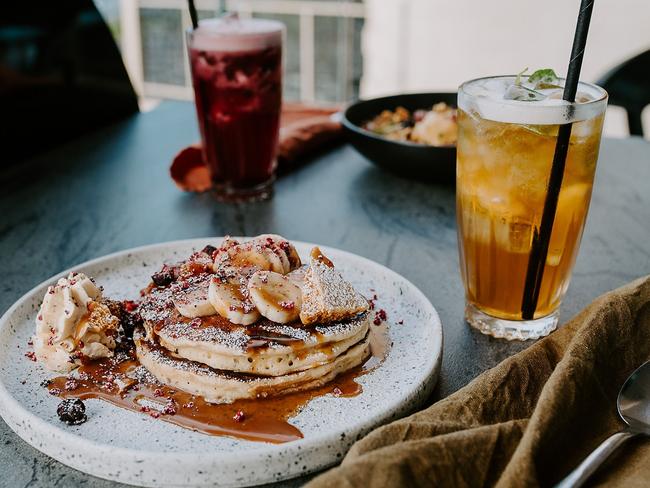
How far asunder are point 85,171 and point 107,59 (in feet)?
2.09

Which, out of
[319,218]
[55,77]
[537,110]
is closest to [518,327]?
[537,110]

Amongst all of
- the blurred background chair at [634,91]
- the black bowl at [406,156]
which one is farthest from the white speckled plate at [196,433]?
the blurred background chair at [634,91]

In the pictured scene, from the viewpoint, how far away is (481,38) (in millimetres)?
4785

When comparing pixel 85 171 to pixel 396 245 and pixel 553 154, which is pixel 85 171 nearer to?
pixel 396 245

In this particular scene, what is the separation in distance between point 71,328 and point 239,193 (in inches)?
37.8

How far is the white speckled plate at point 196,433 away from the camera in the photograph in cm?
95

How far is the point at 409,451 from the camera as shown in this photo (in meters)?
0.87

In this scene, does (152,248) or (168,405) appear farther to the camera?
(152,248)

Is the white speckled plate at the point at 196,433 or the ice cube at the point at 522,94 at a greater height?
the ice cube at the point at 522,94

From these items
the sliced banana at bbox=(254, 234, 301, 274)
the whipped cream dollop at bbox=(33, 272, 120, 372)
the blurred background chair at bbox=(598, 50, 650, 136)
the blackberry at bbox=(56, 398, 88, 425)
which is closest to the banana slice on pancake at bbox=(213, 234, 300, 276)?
the sliced banana at bbox=(254, 234, 301, 274)

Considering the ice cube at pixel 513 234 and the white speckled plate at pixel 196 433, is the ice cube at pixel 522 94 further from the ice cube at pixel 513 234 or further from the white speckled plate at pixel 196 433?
the white speckled plate at pixel 196 433

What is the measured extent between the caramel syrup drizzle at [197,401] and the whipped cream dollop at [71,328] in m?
0.03

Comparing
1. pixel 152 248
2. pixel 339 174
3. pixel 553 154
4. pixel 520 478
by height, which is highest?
pixel 553 154

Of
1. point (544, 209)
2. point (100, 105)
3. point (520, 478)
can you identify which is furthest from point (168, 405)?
point (100, 105)
